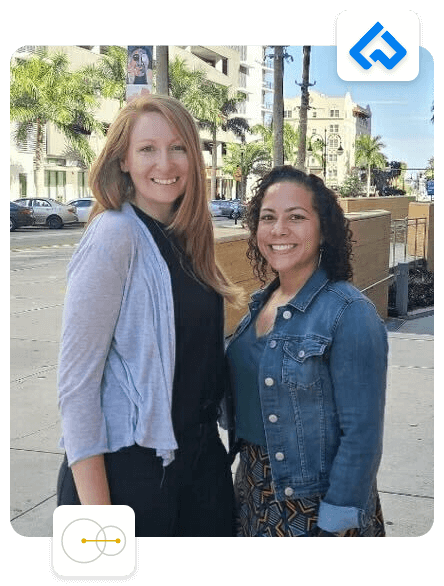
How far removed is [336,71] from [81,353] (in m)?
0.92

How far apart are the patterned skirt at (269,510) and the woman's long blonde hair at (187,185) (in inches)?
15.9

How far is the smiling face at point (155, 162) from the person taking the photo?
1736mm

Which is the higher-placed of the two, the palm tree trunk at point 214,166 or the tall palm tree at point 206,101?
the tall palm tree at point 206,101

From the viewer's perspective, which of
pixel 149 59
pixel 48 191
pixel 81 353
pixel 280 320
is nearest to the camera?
pixel 81 353

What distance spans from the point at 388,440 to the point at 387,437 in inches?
1.6

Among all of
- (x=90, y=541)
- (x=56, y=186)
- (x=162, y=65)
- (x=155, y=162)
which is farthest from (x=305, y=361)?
(x=56, y=186)

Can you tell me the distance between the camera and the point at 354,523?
1717 millimetres

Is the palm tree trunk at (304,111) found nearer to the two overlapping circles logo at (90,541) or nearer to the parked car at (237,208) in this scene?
the parked car at (237,208)

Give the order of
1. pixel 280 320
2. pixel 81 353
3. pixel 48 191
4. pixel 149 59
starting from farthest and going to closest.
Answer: pixel 48 191 < pixel 149 59 < pixel 280 320 < pixel 81 353

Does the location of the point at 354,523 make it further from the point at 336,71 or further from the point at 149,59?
the point at 149,59

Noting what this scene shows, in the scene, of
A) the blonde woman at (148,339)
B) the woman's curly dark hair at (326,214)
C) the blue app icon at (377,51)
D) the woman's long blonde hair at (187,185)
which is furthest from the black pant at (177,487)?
the blue app icon at (377,51)

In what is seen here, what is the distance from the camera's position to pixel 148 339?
65.5 inches

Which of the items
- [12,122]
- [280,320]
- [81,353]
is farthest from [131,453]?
[12,122]

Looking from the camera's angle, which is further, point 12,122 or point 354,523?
point 12,122
